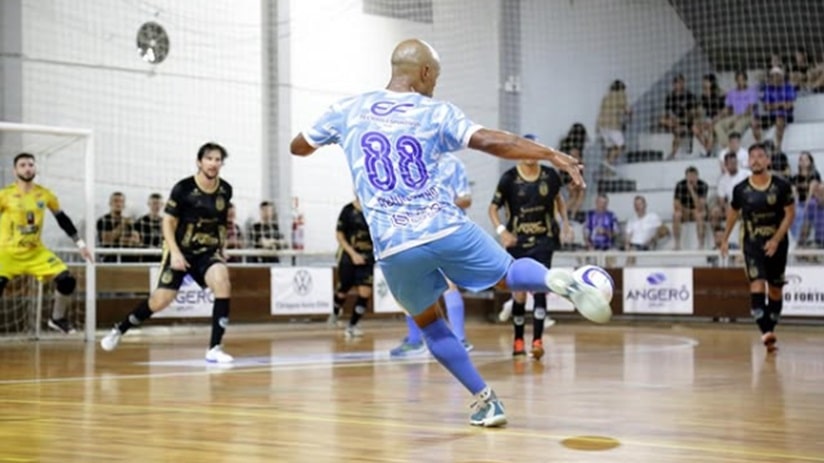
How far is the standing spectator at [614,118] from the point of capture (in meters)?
25.0

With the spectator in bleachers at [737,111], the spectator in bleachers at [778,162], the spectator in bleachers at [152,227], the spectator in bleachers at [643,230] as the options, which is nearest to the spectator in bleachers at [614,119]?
the spectator in bleachers at [737,111]

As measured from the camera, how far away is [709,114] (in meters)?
23.4

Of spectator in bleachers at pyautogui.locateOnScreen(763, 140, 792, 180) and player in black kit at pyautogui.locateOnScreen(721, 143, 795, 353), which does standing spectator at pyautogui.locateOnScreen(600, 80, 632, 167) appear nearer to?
spectator in bleachers at pyautogui.locateOnScreen(763, 140, 792, 180)

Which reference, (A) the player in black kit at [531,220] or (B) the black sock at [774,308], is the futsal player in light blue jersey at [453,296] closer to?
(A) the player in black kit at [531,220]

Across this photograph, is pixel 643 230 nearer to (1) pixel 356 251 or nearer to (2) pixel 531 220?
(1) pixel 356 251

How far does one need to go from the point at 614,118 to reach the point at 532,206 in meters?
13.5

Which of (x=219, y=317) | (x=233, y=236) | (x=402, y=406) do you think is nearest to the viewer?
(x=402, y=406)

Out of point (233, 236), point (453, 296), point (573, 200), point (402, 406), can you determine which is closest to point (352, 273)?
point (233, 236)

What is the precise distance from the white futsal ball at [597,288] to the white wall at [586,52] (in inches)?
770

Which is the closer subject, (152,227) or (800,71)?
(152,227)

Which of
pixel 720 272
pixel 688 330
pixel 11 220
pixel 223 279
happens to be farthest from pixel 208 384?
pixel 720 272

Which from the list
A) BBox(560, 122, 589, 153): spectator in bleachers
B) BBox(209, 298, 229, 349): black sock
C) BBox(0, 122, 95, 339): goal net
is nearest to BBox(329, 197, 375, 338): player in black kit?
BBox(0, 122, 95, 339): goal net

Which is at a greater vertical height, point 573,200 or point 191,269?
point 573,200

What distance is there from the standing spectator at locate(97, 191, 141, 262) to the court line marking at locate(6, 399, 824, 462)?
10.9 metres
